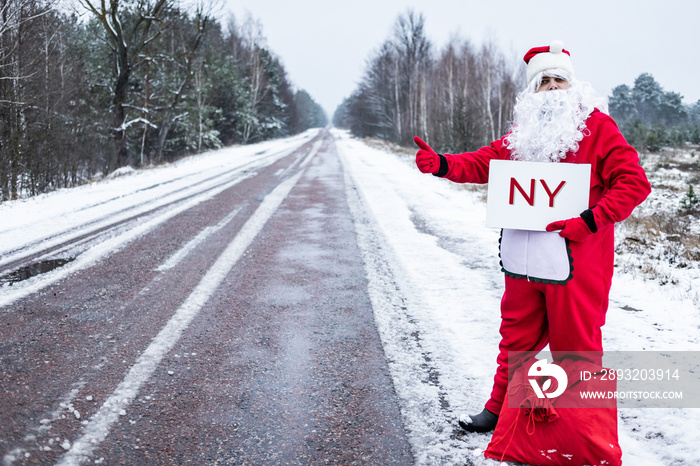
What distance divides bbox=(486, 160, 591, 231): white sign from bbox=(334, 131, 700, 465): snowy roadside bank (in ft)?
3.28

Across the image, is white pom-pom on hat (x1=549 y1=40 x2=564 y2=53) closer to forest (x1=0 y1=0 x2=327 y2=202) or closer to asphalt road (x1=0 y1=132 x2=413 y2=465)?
asphalt road (x1=0 y1=132 x2=413 y2=465)

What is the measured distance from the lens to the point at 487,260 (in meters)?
5.33

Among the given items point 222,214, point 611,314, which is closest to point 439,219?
point 222,214

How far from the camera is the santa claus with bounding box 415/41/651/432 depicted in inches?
77.8

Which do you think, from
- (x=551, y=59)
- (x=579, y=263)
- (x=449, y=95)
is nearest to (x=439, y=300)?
(x=579, y=263)

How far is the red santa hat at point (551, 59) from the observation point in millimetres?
2154

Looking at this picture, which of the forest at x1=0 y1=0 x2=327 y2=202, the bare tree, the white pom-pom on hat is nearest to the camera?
the white pom-pom on hat

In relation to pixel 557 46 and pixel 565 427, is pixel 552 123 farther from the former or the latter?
pixel 565 427

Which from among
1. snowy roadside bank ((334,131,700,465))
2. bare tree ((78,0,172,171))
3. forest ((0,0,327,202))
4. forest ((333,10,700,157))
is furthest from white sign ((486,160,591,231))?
bare tree ((78,0,172,171))

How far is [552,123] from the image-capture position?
210cm

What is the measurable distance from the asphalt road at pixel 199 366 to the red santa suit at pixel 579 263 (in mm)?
807

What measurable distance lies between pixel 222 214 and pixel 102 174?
411 inches

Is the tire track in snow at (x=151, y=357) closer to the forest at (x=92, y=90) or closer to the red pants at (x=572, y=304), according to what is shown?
the red pants at (x=572, y=304)

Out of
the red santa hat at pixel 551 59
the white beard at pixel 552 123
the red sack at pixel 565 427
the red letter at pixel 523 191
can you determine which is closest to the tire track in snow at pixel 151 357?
the red sack at pixel 565 427
